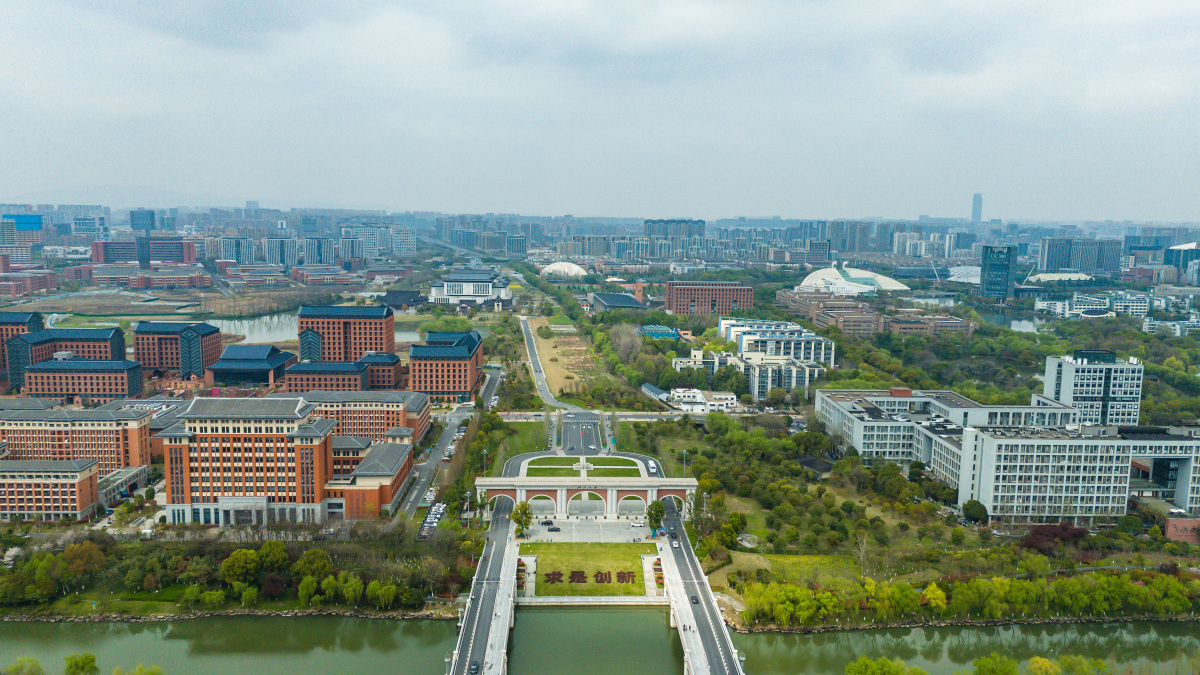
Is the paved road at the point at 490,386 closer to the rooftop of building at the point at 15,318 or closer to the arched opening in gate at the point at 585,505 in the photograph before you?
the arched opening in gate at the point at 585,505

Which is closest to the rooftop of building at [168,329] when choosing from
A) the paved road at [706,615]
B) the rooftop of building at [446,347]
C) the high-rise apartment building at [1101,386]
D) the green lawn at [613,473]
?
the rooftop of building at [446,347]

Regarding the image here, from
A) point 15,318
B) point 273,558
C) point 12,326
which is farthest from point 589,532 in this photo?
point 15,318

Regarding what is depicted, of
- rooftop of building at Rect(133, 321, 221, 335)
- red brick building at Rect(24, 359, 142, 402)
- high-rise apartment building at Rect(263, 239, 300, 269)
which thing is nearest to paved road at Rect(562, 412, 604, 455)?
red brick building at Rect(24, 359, 142, 402)

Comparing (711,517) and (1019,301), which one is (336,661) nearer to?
(711,517)

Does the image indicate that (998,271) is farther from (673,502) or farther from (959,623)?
(959,623)

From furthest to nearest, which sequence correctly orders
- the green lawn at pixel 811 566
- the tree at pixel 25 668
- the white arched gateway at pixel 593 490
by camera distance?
the white arched gateway at pixel 593 490, the green lawn at pixel 811 566, the tree at pixel 25 668
